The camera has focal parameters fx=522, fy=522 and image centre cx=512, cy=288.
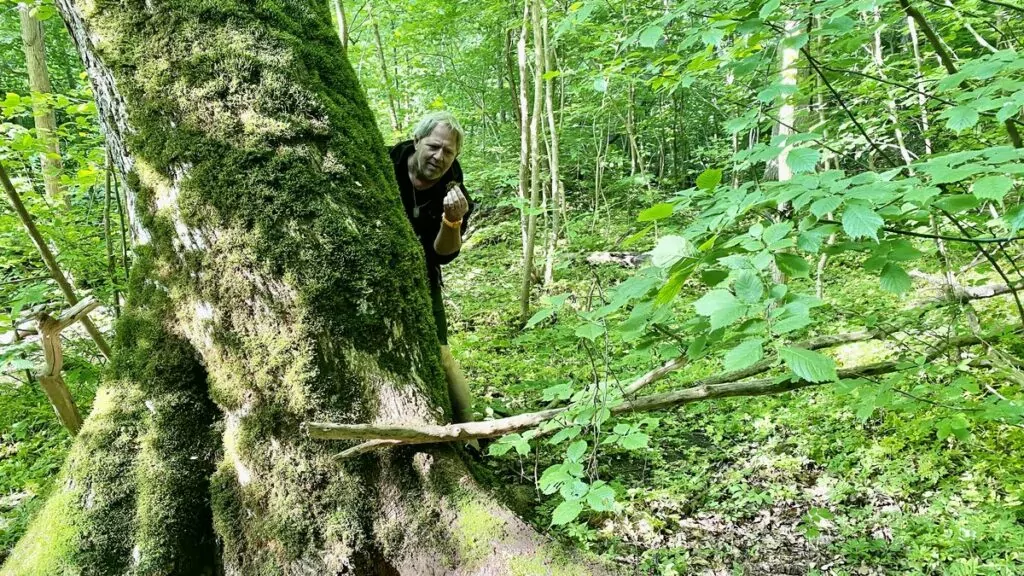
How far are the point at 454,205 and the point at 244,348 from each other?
3.59ft

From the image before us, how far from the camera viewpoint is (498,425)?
191 cm

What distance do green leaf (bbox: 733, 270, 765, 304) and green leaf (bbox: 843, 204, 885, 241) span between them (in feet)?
0.74

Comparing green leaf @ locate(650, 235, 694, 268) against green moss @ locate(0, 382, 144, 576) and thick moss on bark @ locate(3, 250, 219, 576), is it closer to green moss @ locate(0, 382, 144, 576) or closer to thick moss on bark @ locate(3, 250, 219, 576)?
thick moss on bark @ locate(3, 250, 219, 576)

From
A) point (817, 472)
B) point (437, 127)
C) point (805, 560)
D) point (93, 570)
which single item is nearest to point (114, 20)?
point (437, 127)

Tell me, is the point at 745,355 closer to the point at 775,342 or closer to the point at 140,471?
the point at 775,342

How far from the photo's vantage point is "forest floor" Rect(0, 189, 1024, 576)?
2.45 meters

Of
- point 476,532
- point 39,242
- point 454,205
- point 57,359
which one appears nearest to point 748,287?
point 476,532

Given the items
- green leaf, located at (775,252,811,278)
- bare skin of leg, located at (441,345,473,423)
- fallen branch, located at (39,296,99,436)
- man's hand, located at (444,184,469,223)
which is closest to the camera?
green leaf, located at (775,252,811,278)

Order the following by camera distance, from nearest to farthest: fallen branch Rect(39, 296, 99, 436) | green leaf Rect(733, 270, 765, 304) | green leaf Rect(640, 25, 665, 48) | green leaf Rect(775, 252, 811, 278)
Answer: green leaf Rect(733, 270, 765, 304) → green leaf Rect(775, 252, 811, 278) → green leaf Rect(640, 25, 665, 48) → fallen branch Rect(39, 296, 99, 436)

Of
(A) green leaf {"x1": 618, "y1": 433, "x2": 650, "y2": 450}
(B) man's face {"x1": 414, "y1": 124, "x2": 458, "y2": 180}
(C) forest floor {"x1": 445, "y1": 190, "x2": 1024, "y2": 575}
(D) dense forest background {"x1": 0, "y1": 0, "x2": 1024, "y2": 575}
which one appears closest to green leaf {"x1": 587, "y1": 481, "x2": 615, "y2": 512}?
(D) dense forest background {"x1": 0, "y1": 0, "x2": 1024, "y2": 575}

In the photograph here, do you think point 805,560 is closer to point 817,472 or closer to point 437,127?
point 817,472

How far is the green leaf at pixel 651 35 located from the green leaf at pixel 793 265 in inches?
37.9

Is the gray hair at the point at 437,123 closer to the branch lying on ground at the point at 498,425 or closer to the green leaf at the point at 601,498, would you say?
the branch lying on ground at the point at 498,425

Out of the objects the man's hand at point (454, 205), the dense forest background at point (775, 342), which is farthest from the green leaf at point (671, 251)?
the man's hand at point (454, 205)
